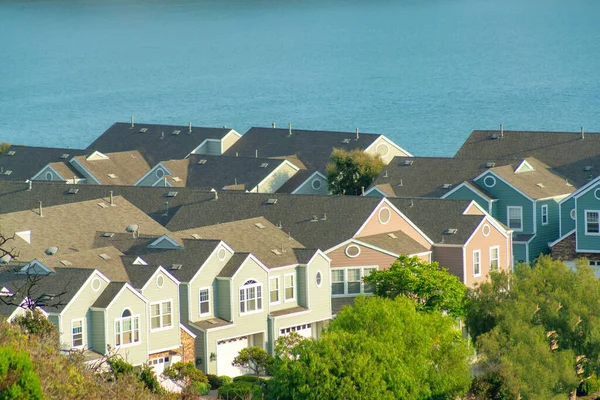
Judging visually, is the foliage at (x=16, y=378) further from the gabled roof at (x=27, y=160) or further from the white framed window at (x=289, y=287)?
the gabled roof at (x=27, y=160)

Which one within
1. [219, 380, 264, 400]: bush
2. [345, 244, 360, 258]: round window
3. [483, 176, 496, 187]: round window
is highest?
[483, 176, 496, 187]: round window

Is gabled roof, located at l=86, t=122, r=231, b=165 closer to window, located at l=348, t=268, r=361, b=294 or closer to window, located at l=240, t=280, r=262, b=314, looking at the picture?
window, located at l=348, t=268, r=361, b=294

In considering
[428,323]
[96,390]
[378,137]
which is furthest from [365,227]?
[96,390]

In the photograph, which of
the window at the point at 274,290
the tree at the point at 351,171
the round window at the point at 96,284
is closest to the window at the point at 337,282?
the window at the point at 274,290

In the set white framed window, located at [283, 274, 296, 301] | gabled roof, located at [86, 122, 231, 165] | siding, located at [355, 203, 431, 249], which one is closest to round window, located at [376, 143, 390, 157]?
gabled roof, located at [86, 122, 231, 165]

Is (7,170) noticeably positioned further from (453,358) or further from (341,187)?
(453,358)
